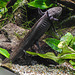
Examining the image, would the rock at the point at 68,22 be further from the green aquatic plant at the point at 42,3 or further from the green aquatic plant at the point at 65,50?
the green aquatic plant at the point at 65,50

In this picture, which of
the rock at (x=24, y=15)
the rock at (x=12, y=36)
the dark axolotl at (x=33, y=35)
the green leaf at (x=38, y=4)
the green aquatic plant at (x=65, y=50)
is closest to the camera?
the green aquatic plant at (x=65, y=50)

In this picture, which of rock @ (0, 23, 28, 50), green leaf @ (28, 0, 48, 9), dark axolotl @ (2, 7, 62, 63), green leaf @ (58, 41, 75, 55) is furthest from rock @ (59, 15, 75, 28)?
green leaf @ (58, 41, 75, 55)

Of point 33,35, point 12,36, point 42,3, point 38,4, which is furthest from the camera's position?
point 42,3

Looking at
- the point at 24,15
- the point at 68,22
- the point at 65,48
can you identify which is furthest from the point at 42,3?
the point at 65,48

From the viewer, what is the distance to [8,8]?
5.05 m

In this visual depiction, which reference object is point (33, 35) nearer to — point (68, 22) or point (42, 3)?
point (42, 3)

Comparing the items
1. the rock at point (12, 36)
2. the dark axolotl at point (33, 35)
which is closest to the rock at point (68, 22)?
the dark axolotl at point (33, 35)

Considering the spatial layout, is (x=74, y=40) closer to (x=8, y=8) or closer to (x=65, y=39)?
(x=65, y=39)

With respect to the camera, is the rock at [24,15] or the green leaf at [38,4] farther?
the rock at [24,15]

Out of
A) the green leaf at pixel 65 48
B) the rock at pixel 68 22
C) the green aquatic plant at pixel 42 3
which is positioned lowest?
the rock at pixel 68 22

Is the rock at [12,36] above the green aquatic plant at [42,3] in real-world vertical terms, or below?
below

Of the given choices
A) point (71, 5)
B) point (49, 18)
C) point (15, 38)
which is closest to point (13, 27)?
point (15, 38)

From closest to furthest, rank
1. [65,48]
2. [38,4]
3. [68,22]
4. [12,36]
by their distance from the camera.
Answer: [65,48]
[12,36]
[38,4]
[68,22]

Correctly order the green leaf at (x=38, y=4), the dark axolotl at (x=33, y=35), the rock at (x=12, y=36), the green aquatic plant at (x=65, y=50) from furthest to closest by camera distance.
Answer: the green leaf at (x=38, y=4) → the rock at (x=12, y=36) → the dark axolotl at (x=33, y=35) → the green aquatic plant at (x=65, y=50)
